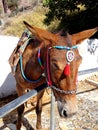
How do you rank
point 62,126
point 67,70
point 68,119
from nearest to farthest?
point 67,70
point 62,126
point 68,119

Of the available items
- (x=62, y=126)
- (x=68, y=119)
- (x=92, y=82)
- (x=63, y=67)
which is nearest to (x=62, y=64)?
(x=63, y=67)

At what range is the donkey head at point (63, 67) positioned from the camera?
2.97m

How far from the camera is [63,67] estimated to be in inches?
116

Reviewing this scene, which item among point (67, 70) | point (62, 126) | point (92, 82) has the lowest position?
point (62, 126)

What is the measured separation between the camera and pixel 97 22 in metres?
13.0

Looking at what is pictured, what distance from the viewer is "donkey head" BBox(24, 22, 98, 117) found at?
9.73 ft

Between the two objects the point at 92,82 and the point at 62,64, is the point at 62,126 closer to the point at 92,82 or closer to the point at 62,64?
the point at 92,82

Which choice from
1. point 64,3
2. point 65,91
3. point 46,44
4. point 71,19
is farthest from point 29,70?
point 71,19

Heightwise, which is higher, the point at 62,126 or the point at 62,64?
the point at 62,64

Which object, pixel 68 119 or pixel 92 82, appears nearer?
pixel 68 119

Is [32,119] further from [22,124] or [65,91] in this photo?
[65,91]

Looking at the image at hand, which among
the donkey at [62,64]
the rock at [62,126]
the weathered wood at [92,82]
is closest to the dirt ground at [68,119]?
the rock at [62,126]

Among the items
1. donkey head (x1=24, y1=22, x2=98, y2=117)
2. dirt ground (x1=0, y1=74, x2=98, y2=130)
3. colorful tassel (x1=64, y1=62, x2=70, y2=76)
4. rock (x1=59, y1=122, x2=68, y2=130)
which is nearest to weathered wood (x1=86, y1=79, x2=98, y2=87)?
dirt ground (x1=0, y1=74, x2=98, y2=130)

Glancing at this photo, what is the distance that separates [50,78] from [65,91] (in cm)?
23
